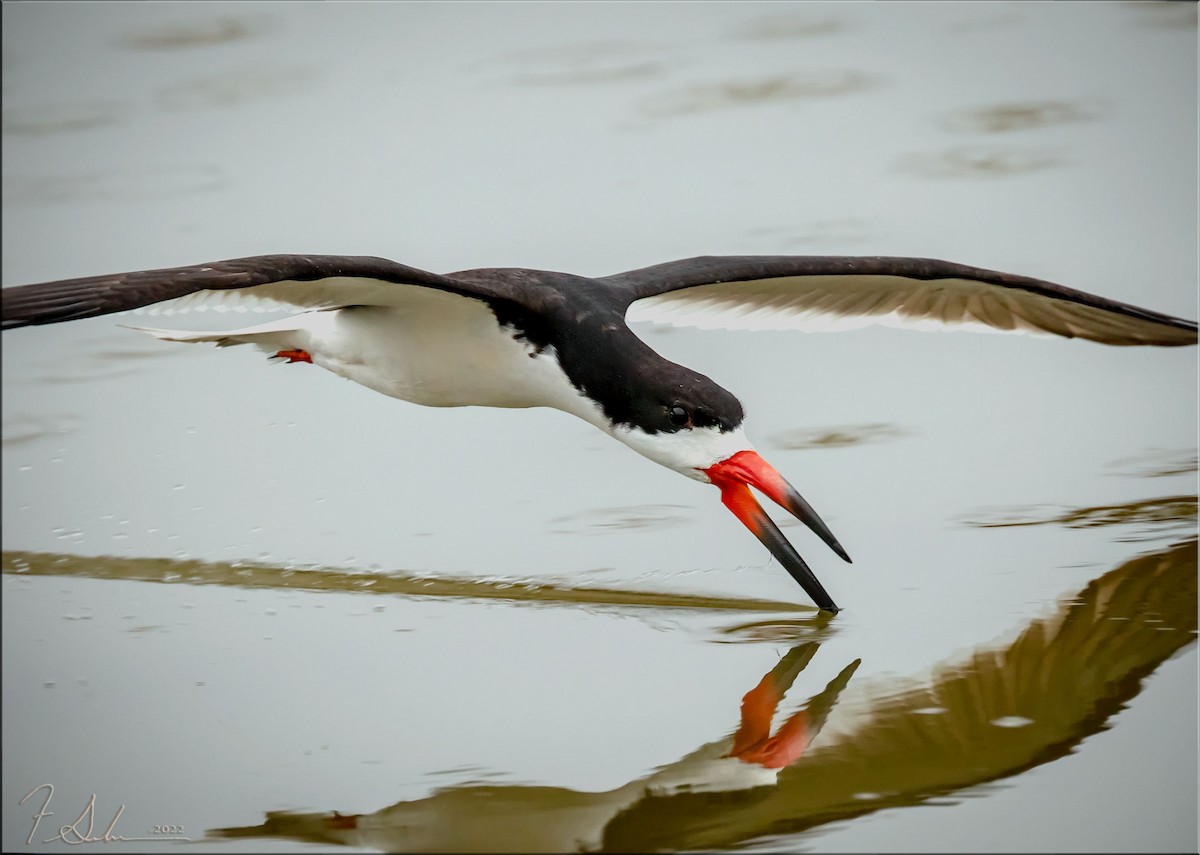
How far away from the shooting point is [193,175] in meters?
12.1

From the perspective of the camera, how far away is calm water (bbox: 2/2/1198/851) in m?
5.18

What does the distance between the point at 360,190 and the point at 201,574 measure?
4.93 m

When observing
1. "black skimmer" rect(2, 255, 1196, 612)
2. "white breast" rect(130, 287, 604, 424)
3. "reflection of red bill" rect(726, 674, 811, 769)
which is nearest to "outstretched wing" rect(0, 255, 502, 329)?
"black skimmer" rect(2, 255, 1196, 612)

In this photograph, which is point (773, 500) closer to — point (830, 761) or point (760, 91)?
point (830, 761)

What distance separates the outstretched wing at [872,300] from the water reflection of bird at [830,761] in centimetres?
185

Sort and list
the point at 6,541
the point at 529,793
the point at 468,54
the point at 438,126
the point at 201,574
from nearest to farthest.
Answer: the point at 529,793 → the point at 201,574 → the point at 6,541 → the point at 438,126 → the point at 468,54

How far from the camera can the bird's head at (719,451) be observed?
19.7 ft

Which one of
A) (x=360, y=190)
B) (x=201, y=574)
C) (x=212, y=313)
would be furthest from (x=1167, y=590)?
(x=360, y=190)

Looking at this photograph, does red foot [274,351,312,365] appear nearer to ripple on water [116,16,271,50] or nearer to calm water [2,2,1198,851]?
calm water [2,2,1198,851]

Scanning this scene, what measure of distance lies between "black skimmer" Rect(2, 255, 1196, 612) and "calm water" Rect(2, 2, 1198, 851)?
0.59 metres

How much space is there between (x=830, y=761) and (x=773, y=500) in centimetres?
123

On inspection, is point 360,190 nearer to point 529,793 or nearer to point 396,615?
point 396,615

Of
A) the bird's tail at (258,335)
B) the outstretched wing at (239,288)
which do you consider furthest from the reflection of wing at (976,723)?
the bird's tail at (258,335)

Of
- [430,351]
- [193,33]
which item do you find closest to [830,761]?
[430,351]
